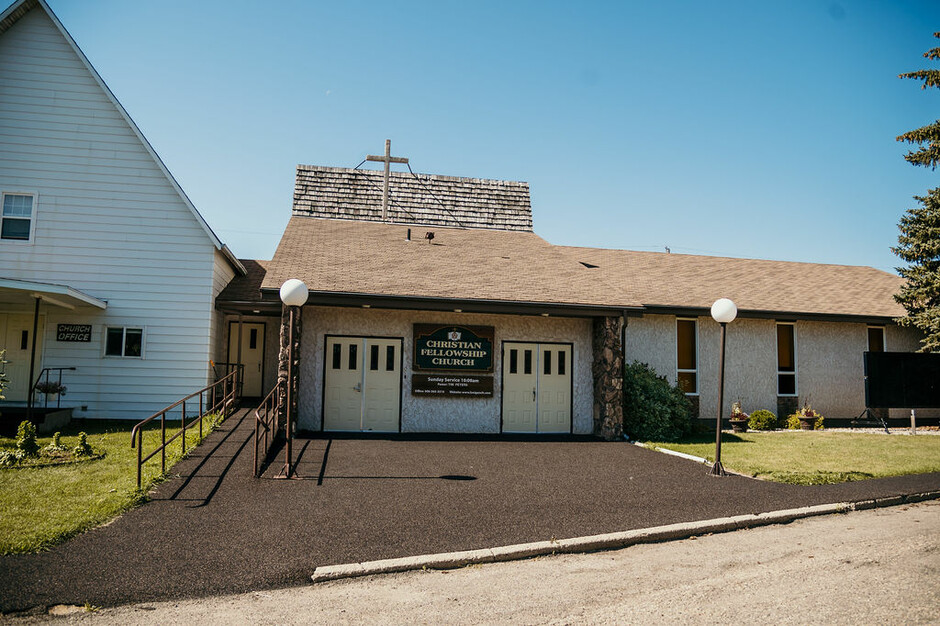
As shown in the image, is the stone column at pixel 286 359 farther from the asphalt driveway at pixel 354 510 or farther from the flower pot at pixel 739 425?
the flower pot at pixel 739 425

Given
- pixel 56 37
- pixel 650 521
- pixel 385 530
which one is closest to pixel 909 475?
pixel 650 521

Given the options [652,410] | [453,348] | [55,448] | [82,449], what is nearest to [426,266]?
[453,348]

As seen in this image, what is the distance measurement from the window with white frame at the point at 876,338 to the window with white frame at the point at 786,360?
111 inches

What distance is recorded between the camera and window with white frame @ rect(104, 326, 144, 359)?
1484 cm

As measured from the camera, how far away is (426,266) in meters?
15.4

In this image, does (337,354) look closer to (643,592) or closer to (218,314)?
(218,314)

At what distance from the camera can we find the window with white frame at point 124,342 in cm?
1484

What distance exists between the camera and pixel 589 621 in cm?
460

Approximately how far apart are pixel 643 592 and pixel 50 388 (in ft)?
45.4

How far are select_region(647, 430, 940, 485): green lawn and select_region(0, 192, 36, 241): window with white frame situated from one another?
610 inches

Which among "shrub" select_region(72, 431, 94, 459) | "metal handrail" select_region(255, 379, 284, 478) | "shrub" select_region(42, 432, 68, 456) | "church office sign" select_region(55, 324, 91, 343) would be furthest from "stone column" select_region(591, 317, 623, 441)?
"church office sign" select_region(55, 324, 91, 343)

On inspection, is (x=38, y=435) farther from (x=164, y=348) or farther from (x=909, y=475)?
(x=909, y=475)

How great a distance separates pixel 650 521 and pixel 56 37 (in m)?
17.1

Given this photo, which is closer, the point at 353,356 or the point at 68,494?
the point at 68,494
